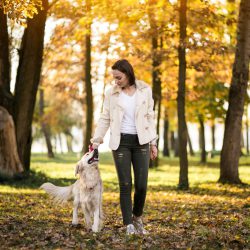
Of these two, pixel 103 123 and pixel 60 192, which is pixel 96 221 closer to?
pixel 60 192

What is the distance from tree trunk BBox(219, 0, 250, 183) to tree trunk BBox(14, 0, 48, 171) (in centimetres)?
618

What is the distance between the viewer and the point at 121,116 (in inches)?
326

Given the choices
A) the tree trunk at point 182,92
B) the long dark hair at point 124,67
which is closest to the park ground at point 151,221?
the tree trunk at point 182,92

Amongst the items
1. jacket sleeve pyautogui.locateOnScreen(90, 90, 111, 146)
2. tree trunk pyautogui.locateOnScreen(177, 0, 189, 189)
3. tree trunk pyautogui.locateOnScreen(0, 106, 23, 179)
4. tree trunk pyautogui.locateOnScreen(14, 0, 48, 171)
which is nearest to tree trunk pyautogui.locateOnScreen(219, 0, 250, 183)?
tree trunk pyautogui.locateOnScreen(177, 0, 189, 189)

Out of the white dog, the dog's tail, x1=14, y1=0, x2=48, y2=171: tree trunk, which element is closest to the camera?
the white dog

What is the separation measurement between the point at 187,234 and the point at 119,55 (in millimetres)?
18178

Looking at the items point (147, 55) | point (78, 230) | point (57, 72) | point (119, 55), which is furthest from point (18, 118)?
point (57, 72)

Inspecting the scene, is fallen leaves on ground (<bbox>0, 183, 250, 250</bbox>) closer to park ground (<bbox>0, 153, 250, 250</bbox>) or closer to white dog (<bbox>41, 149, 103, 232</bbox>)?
park ground (<bbox>0, 153, 250, 250</bbox>)

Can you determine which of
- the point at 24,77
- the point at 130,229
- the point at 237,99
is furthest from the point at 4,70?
the point at 130,229

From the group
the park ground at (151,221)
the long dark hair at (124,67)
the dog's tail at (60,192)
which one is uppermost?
the long dark hair at (124,67)

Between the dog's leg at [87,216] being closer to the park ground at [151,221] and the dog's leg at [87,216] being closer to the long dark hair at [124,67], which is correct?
the park ground at [151,221]

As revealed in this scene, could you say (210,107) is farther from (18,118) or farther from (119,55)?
(18,118)

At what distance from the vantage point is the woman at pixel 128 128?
8.29m

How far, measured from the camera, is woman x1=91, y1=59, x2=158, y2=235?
8.29 m
